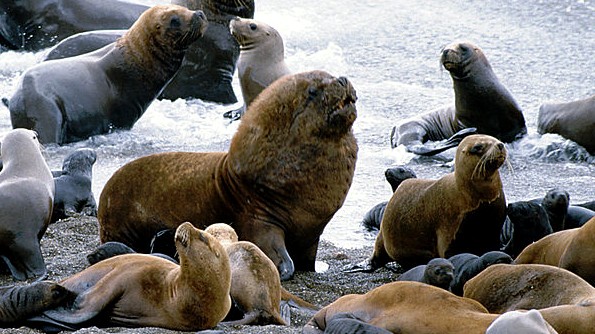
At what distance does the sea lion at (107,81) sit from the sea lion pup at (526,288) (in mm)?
5667

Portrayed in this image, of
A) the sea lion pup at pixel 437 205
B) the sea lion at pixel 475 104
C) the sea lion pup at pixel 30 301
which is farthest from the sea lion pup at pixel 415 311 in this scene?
the sea lion at pixel 475 104

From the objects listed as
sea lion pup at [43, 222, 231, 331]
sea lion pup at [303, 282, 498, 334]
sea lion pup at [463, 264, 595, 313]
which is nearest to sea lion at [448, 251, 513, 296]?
sea lion pup at [463, 264, 595, 313]

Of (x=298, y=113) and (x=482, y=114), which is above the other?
(x=298, y=113)

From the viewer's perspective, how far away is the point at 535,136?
10.1m

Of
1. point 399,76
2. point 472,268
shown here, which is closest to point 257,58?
point 399,76

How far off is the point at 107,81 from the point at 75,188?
277 centimetres

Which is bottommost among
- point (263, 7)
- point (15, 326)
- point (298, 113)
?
point (263, 7)

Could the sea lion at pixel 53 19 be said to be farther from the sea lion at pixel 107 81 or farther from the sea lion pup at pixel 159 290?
the sea lion pup at pixel 159 290

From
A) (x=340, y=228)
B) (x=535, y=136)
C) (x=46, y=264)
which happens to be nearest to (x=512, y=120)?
(x=535, y=136)

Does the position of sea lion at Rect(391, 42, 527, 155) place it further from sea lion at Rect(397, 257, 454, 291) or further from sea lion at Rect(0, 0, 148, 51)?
sea lion at Rect(397, 257, 454, 291)

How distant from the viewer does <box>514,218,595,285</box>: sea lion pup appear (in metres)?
5.07

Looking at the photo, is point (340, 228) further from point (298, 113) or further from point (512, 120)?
point (512, 120)

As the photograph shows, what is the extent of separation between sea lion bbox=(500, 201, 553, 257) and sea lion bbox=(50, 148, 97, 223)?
8.45 ft

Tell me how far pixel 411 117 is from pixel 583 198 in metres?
2.75
